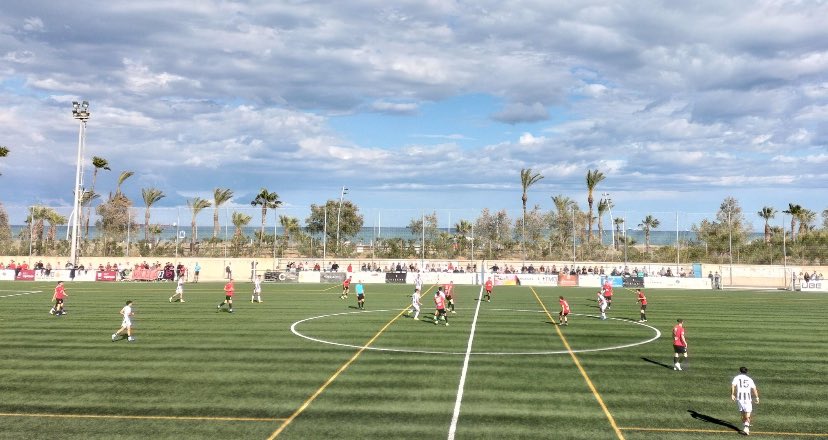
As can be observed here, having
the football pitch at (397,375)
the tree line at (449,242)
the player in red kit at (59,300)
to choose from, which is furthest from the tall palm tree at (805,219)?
the player in red kit at (59,300)

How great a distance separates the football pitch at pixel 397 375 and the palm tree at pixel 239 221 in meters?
44.9

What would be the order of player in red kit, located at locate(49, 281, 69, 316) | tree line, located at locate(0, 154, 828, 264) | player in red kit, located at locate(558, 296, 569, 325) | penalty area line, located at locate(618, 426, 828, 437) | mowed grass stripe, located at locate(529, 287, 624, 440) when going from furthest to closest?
tree line, located at locate(0, 154, 828, 264) < player in red kit, located at locate(49, 281, 69, 316) < player in red kit, located at locate(558, 296, 569, 325) < mowed grass stripe, located at locate(529, 287, 624, 440) < penalty area line, located at locate(618, 426, 828, 437)

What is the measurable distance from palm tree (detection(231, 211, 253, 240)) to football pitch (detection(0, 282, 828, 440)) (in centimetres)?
4489

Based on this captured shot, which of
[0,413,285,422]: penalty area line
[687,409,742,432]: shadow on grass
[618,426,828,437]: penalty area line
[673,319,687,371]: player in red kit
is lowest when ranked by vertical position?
[0,413,285,422]: penalty area line

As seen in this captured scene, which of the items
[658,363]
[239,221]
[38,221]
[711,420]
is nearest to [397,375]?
[711,420]

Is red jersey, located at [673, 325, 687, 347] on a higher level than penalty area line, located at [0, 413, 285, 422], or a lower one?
higher

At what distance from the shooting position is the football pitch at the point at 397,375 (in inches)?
596

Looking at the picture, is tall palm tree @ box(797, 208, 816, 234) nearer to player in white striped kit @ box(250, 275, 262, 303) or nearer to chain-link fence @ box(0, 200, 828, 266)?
chain-link fence @ box(0, 200, 828, 266)

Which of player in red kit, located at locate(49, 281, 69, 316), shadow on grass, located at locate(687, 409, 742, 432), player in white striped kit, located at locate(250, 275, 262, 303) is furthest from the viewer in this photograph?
player in white striped kit, located at locate(250, 275, 262, 303)

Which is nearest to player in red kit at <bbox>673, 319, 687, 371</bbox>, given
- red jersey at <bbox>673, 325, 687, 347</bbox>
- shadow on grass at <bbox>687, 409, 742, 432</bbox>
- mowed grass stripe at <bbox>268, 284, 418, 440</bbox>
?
red jersey at <bbox>673, 325, 687, 347</bbox>

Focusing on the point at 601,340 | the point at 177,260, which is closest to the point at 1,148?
the point at 177,260

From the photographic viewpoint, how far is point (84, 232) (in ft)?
291

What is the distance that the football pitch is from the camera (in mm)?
15141

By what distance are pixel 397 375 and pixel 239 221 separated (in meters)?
73.4
